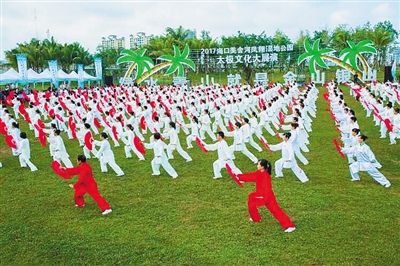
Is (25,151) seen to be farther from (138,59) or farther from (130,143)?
A: (138,59)

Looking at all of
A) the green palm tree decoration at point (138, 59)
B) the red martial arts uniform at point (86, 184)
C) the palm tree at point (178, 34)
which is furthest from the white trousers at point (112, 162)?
the palm tree at point (178, 34)

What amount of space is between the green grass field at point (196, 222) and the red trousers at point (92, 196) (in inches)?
7.0

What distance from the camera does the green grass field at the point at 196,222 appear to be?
5402 mm

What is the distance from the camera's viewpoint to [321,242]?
18.4 ft

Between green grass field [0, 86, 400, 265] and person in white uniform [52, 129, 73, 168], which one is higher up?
person in white uniform [52, 129, 73, 168]

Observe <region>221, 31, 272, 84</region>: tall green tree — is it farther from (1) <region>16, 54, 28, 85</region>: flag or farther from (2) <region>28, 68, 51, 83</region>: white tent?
(1) <region>16, 54, 28, 85</region>: flag

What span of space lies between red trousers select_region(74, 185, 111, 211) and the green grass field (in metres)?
0.18

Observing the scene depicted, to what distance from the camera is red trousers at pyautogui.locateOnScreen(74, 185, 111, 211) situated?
7035mm

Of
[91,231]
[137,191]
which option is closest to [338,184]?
[137,191]

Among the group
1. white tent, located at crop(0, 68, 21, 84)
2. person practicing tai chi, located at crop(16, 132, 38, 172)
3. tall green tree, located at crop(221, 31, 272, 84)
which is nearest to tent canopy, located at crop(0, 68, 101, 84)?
white tent, located at crop(0, 68, 21, 84)

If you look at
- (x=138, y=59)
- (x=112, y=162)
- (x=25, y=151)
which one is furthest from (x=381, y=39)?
(x=25, y=151)

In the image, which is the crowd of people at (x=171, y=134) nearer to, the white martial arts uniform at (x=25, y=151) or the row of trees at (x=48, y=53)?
the white martial arts uniform at (x=25, y=151)

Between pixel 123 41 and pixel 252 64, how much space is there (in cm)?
6867

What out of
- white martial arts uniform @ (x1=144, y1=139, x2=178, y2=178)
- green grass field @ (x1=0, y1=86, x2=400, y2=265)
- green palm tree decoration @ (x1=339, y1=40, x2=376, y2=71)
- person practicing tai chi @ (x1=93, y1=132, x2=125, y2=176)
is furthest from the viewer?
green palm tree decoration @ (x1=339, y1=40, x2=376, y2=71)
